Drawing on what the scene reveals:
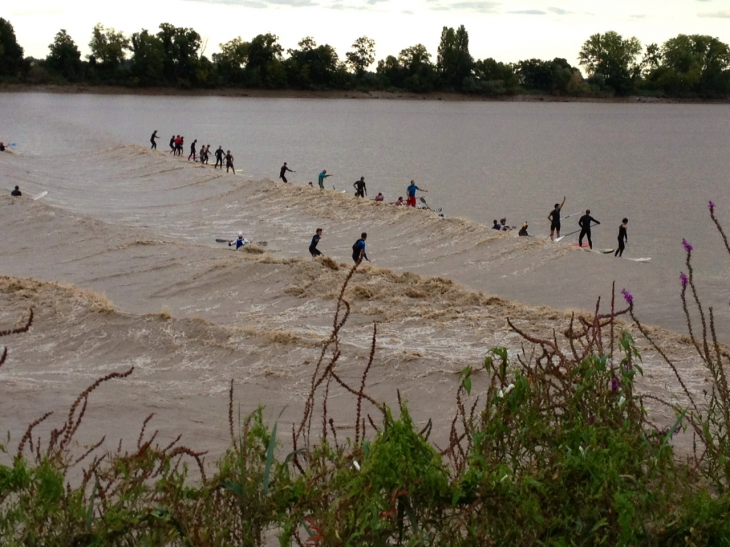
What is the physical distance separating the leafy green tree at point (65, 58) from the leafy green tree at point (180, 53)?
13922mm

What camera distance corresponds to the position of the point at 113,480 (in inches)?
187

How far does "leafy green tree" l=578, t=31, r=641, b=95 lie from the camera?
524 ft

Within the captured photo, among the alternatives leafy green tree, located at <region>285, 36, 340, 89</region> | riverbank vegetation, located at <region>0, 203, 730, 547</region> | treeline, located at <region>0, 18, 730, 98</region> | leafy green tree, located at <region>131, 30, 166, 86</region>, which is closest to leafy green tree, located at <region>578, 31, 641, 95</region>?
treeline, located at <region>0, 18, 730, 98</region>

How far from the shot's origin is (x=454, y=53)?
152 metres

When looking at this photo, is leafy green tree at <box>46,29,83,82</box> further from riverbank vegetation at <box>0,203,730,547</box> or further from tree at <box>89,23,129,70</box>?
riverbank vegetation at <box>0,203,730,547</box>

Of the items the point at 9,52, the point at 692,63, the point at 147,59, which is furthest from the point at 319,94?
the point at 692,63

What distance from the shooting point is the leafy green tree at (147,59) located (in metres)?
142

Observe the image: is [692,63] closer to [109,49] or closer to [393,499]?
[109,49]

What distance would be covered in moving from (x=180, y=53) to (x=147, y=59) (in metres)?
5.72

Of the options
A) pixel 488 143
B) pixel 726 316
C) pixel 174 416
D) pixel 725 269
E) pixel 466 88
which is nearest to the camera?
pixel 174 416

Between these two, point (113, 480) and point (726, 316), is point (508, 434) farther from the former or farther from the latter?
point (726, 316)

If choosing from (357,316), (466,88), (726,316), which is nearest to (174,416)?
(357,316)

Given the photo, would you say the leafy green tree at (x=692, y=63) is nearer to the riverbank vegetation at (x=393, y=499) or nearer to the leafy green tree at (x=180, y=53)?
the leafy green tree at (x=180, y=53)

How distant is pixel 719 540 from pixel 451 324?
12.1m
